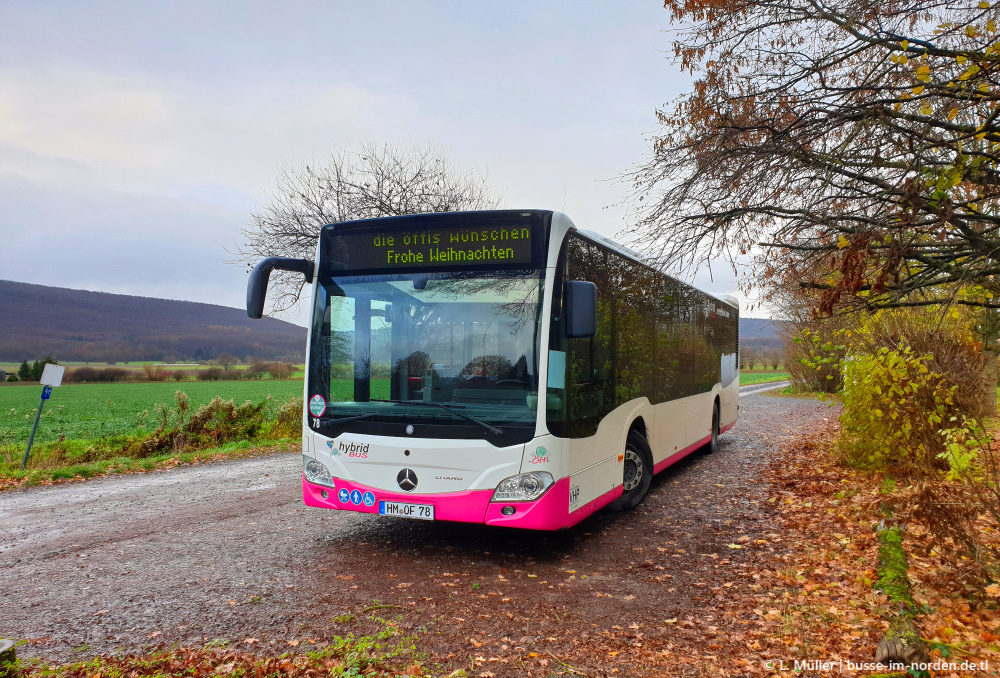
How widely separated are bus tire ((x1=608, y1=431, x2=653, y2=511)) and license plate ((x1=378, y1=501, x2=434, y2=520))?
266 centimetres

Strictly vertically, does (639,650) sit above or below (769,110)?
below

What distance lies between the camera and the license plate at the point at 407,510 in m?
5.60

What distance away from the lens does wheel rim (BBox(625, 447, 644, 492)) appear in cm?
749

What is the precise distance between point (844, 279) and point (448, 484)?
3.81 meters

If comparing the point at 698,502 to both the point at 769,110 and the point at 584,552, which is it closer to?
the point at 584,552

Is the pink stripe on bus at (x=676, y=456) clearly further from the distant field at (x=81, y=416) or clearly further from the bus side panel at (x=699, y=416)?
the distant field at (x=81, y=416)

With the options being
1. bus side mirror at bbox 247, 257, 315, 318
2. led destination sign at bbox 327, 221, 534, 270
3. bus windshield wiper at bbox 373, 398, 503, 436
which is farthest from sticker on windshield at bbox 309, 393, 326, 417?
led destination sign at bbox 327, 221, 534, 270

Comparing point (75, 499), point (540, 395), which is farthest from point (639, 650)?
point (75, 499)

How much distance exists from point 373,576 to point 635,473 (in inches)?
136

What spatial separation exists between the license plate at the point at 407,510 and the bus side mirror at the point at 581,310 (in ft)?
6.25

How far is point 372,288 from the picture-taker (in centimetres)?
607

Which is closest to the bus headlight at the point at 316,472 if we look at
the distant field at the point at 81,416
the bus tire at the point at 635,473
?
the bus tire at the point at 635,473

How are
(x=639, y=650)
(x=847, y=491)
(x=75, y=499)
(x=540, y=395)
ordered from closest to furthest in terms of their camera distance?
(x=639, y=650) < (x=540, y=395) < (x=847, y=491) < (x=75, y=499)

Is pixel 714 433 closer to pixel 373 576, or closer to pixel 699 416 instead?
pixel 699 416
